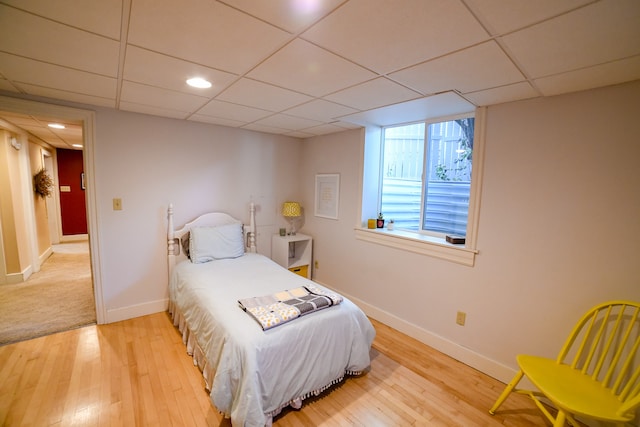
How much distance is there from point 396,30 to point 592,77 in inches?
49.5

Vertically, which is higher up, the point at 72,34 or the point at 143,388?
the point at 72,34

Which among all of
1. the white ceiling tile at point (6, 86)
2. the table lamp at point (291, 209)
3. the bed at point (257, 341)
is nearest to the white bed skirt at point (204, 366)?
the bed at point (257, 341)

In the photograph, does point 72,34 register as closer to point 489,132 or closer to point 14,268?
point 489,132

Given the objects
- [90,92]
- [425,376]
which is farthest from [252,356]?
[90,92]

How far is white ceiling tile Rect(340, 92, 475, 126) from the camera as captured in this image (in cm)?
210

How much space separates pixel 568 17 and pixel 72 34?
2.10 m

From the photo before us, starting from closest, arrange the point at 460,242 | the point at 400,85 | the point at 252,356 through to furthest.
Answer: the point at 252,356 → the point at 400,85 → the point at 460,242

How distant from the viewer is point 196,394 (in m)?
1.93

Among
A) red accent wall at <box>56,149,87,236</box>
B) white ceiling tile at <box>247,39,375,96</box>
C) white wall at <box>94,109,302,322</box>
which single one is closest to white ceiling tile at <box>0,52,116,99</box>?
white wall at <box>94,109,302,322</box>

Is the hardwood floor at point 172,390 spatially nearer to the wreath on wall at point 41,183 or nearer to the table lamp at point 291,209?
the table lamp at point 291,209

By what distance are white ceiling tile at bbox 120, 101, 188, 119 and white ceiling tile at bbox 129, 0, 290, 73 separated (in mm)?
1347

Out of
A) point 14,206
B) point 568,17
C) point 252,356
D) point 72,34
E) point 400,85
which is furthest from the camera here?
point 14,206

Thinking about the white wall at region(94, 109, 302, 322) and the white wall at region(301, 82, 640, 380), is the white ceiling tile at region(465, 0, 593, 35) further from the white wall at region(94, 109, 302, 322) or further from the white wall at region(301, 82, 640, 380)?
the white wall at region(94, 109, 302, 322)

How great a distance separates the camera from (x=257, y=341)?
1.65 meters
